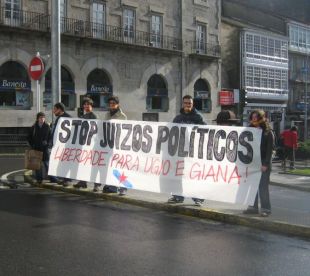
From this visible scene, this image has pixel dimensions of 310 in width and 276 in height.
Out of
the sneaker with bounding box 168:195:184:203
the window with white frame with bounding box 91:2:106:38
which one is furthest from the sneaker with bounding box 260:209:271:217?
the window with white frame with bounding box 91:2:106:38

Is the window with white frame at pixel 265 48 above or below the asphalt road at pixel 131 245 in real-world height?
above

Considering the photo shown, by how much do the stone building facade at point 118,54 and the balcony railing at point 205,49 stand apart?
76 millimetres

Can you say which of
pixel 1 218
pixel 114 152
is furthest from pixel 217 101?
pixel 1 218

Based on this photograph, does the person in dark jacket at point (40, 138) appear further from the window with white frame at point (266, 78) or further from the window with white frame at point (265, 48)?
the window with white frame at point (265, 48)

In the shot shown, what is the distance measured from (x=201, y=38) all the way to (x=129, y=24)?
791 cm

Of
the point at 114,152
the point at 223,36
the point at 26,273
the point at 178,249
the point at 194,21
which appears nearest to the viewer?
the point at 26,273

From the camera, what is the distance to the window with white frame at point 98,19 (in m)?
34.8

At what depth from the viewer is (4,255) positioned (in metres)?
5.96

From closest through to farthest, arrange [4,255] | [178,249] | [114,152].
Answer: [4,255]
[178,249]
[114,152]

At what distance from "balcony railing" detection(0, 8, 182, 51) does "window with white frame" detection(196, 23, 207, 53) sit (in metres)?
2.42

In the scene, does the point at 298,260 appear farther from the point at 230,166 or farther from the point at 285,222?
the point at 230,166

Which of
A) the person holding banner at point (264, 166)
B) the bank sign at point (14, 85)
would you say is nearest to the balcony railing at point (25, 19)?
the bank sign at point (14, 85)

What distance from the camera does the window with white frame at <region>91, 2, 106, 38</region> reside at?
3475cm

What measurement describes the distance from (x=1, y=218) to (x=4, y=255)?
6.92 feet
